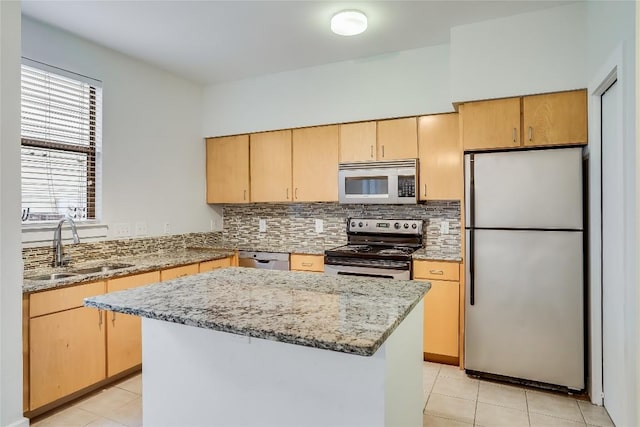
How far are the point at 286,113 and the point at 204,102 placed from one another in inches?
42.5

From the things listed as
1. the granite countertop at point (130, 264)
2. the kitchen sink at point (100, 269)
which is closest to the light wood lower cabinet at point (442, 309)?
the granite countertop at point (130, 264)

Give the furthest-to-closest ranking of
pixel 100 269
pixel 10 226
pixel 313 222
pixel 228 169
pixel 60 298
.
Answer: pixel 228 169, pixel 313 222, pixel 100 269, pixel 60 298, pixel 10 226

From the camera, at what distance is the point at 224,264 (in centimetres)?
372

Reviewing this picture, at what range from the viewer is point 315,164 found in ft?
12.5

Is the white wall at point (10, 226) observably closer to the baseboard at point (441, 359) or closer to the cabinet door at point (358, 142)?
the cabinet door at point (358, 142)

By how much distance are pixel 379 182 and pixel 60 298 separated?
2.57 meters

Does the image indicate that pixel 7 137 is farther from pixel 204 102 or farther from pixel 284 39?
pixel 204 102

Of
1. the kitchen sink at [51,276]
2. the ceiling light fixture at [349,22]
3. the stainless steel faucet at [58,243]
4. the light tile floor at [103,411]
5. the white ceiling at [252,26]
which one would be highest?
the white ceiling at [252,26]

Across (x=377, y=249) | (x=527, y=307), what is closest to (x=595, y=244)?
(x=527, y=307)

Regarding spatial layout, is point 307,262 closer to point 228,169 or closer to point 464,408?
point 228,169

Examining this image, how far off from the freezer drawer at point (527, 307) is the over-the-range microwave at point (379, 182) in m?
0.79

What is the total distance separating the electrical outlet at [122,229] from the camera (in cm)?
332

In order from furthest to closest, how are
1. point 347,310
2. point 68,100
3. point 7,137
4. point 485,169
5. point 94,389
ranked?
point 68,100, point 485,169, point 94,389, point 7,137, point 347,310

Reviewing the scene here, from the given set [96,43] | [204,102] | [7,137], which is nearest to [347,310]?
[7,137]
